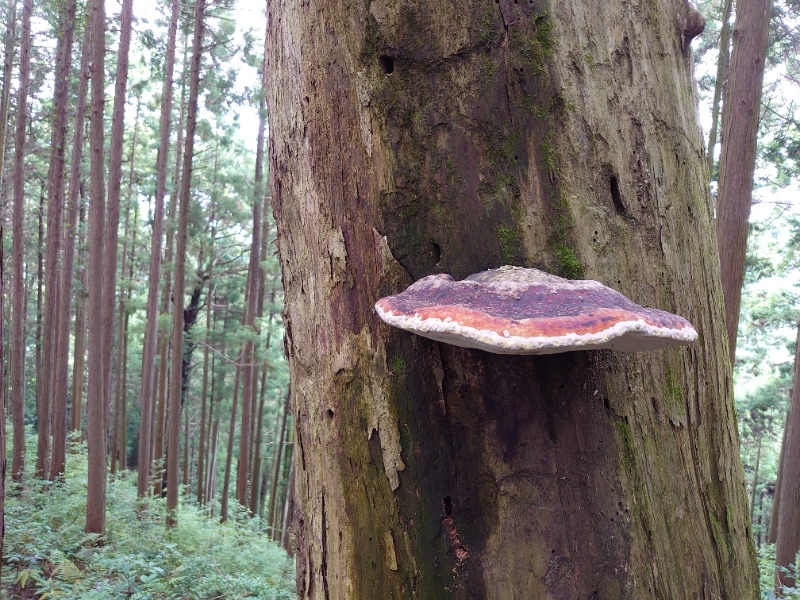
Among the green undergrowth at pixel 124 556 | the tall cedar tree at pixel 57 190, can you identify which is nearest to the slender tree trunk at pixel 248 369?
the green undergrowth at pixel 124 556

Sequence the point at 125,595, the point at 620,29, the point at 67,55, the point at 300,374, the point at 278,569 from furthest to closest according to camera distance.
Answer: the point at 67,55 → the point at 278,569 → the point at 125,595 → the point at 300,374 → the point at 620,29

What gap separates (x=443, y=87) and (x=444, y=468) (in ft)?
3.02

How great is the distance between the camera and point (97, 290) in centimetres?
954

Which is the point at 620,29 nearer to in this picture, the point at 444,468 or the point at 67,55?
the point at 444,468

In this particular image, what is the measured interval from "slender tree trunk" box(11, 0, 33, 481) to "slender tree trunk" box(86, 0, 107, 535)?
5.59 meters

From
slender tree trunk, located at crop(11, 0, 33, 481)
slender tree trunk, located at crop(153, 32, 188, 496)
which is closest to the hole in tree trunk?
slender tree trunk, located at crop(153, 32, 188, 496)

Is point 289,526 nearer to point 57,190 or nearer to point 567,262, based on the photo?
point 567,262

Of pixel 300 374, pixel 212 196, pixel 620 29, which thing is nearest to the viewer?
pixel 620 29

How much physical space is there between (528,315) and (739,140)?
5753mm

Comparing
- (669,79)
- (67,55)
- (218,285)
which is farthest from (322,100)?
(218,285)

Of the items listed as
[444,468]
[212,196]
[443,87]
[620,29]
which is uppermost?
[212,196]

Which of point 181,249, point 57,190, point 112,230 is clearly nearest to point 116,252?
point 112,230

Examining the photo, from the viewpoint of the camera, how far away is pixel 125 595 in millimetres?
6738

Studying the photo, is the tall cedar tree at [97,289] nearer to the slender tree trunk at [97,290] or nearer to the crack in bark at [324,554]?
Answer: the slender tree trunk at [97,290]
